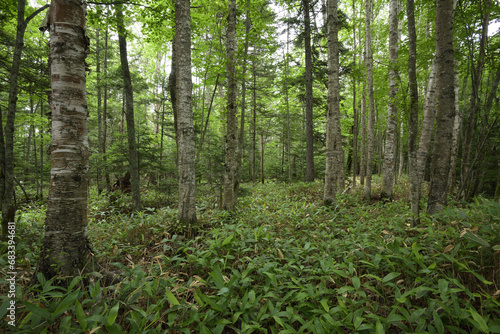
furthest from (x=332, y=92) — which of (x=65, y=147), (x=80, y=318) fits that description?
(x=80, y=318)

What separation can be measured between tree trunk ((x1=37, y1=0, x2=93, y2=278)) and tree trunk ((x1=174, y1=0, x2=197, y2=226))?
2018 millimetres

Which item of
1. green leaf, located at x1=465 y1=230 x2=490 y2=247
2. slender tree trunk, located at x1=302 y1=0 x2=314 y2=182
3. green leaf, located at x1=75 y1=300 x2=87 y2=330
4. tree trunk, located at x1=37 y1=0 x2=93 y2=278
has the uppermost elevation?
slender tree trunk, located at x1=302 y1=0 x2=314 y2=182

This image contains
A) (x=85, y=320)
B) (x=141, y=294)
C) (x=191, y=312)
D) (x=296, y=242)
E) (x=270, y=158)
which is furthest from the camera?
(x=270, y=158)

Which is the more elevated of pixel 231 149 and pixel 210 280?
pixel 231 149

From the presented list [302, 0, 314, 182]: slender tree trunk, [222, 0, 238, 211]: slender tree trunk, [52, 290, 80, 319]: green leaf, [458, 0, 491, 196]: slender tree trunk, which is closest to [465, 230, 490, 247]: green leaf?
[458, 0, 491, 196]: slender tree trunk

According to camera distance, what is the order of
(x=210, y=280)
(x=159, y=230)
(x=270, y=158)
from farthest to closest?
(x=270, y=158)
(x=159, y=230)
(x=210, y=280)

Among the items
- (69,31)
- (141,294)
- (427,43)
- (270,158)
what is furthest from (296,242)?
(270,158)

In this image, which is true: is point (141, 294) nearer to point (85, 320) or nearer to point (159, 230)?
point (85, 320)

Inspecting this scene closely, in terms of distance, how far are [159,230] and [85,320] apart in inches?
115

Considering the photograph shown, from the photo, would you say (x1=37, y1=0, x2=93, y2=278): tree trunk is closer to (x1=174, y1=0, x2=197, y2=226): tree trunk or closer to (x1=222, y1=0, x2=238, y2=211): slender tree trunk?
(x1=174, y1=0, x2=197, y2=226): tree trunk

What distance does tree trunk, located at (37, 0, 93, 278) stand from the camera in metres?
2.49

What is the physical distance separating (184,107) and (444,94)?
472 cm

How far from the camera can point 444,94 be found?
352 centimetres

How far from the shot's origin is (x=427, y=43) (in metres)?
5.79
